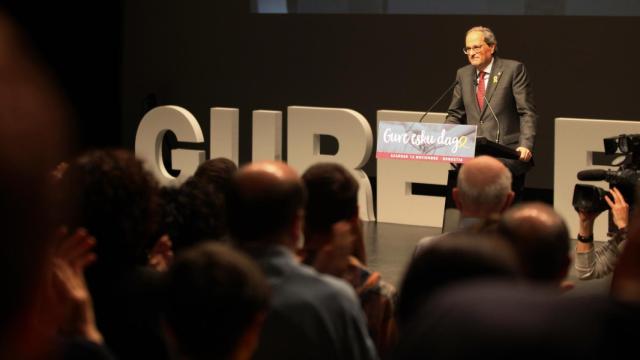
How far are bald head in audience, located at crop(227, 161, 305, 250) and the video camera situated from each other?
1.86 metres

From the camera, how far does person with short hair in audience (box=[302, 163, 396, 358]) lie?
2457mm

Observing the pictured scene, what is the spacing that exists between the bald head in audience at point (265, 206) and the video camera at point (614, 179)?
73.3 inches

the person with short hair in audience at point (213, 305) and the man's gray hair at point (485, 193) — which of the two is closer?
the person with short hair in audience at point (213, 305)

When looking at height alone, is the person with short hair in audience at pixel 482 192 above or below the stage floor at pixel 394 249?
above

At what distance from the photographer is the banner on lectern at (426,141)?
20.5 feet

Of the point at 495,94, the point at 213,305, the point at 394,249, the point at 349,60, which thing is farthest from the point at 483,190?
the point at 349,60

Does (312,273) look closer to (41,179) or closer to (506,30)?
(41,179)

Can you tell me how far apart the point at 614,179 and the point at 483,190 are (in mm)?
1235

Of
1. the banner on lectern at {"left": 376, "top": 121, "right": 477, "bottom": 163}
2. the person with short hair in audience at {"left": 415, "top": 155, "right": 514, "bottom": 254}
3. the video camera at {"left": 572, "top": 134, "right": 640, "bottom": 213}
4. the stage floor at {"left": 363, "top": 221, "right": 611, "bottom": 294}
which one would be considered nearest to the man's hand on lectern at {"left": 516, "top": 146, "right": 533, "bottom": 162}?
the banner on lectern at {"left": 376, "top": 121, "right": 477, "bottom": 163}

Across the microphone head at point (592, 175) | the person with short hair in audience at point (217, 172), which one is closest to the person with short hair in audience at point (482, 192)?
the person with short hair in audience at point (217, 172)

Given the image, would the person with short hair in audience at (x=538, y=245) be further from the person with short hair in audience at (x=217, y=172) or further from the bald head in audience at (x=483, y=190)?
the person with short hair in audience at (x=217, y=172)

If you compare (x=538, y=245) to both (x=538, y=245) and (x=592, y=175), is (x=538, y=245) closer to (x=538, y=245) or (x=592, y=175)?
(x=538, y=245)

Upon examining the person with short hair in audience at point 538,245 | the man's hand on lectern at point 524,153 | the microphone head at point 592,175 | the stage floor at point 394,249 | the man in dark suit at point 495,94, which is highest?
the man in dark suit at point 495,94

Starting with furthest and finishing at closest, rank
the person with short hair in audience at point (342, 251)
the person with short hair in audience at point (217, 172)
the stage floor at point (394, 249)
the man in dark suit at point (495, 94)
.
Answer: the man in dark suit at point (495, 94) < the stage floor at point (394, 249) < the person with short hair in audience at point (217, 172) < the person with short hair in audience at point (342, 251)
